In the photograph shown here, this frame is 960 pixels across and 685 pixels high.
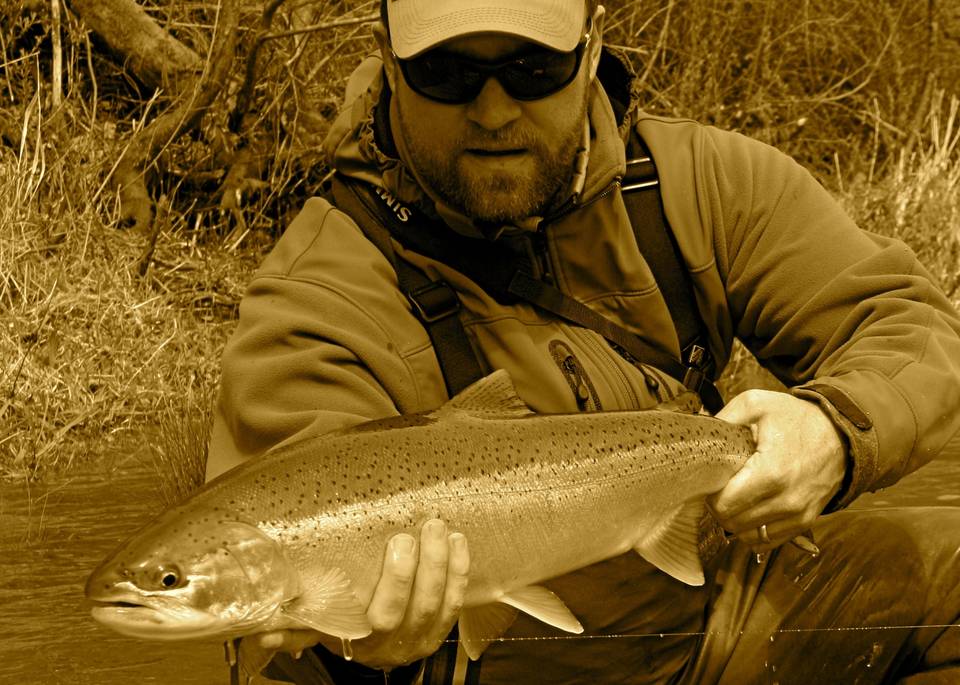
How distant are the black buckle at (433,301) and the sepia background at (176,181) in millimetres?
1294

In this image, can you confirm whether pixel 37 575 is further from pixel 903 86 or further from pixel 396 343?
pixel 903 86

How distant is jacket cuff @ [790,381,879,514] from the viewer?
3.08 m

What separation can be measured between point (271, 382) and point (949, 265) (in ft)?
20.5

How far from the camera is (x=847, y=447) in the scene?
3104 millimetres

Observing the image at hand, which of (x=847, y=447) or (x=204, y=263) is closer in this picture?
(x=847, y=447)

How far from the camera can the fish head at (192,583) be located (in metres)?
2.39

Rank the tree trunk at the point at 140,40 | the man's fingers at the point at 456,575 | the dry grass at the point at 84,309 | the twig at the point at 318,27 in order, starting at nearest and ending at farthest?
the man's fingers at the point at 456,575
the dry grass at the point at 84,309
the twig at the point at 318,27
the tree trunk at the point at 140,40

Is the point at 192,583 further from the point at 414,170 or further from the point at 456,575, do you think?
the point at 414,170

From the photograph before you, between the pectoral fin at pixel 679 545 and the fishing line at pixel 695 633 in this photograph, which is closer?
the pectoral fin at pixel 679 545

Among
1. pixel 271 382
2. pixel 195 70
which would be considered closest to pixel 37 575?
pixel 271 382

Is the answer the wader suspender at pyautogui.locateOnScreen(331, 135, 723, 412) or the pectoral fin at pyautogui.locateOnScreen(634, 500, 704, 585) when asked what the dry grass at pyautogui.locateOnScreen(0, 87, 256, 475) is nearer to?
the wader suspender at pyautogui.locateOnScreen(331, 135, 723, 412)

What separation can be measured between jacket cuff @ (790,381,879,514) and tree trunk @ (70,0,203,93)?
20.4 ft

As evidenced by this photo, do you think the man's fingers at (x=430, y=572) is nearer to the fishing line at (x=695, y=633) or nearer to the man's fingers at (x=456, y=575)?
the man's fingers at (x=456, y=575)

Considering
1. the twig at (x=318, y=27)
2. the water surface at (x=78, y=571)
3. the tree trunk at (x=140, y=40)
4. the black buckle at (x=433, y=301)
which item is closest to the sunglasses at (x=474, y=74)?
the black buckle at (x=433, y=301)
